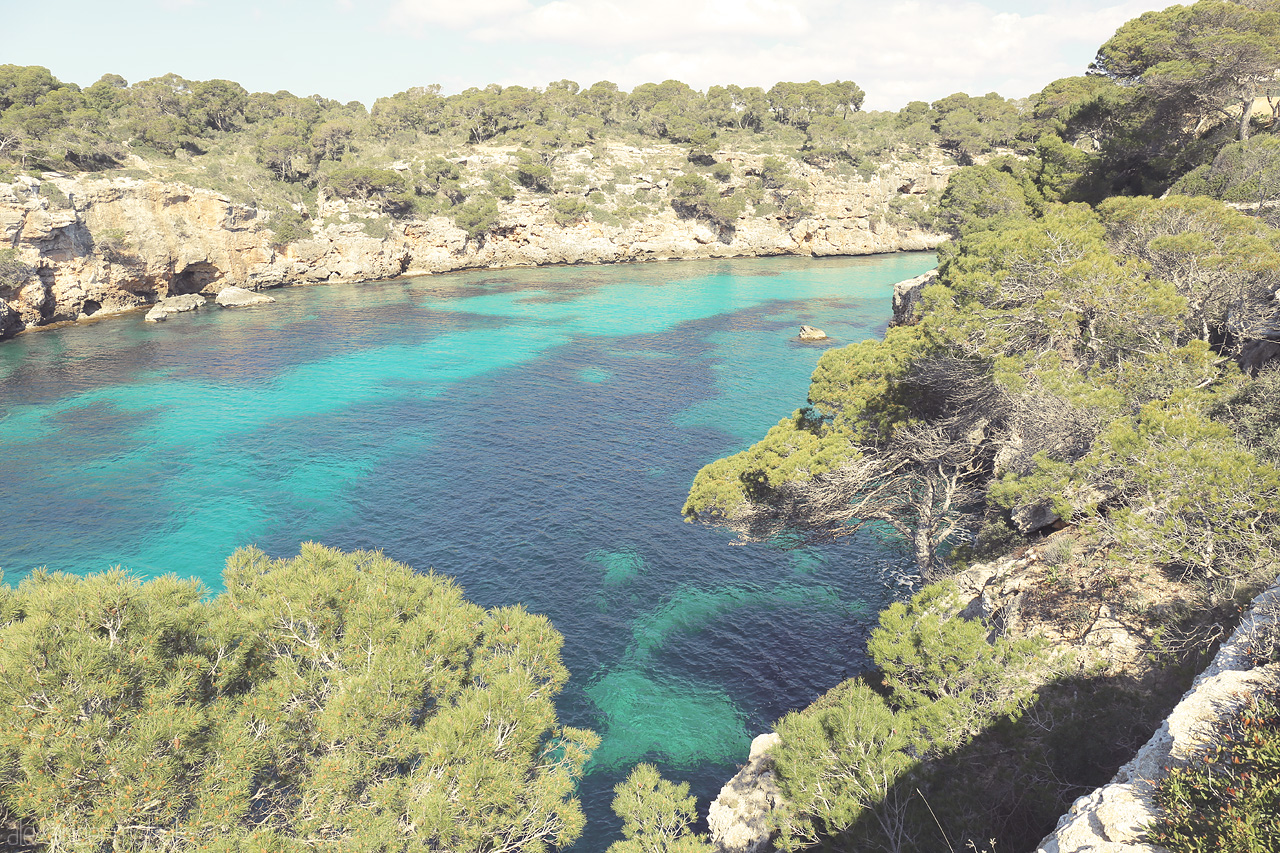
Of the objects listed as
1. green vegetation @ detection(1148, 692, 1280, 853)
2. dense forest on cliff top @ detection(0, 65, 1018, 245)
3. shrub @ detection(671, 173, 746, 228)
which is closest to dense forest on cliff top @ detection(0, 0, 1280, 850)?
green vegetation @ detection(1148, 692, 1280, 853)

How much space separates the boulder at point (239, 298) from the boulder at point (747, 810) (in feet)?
282

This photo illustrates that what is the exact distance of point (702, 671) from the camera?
2308 centimetres

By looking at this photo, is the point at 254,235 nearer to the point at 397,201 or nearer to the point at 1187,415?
the point at 397,201

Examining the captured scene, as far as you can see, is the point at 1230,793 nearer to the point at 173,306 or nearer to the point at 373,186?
the point at 173,306

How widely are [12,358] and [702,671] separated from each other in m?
70.5

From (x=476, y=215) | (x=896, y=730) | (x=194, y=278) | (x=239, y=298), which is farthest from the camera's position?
(x=476, y=215)

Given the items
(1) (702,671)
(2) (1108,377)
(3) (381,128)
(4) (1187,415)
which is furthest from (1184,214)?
(3) (381,128)

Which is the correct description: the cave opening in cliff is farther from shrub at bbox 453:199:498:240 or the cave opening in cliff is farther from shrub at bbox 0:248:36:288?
shrub at bbox 453:199:498:240

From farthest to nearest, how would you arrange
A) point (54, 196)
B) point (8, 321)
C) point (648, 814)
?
point (54, 196) → point (8, 321) → point (648, 814)

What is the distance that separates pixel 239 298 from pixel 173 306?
7.06 metres

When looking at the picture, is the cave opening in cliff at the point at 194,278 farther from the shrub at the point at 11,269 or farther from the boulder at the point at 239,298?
the shrub at the point at 11,269

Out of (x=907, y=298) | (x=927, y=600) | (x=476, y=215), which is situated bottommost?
(x=927, y=600)

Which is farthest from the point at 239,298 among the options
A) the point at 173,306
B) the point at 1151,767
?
the point at 1151,767

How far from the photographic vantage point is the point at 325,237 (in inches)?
3688
